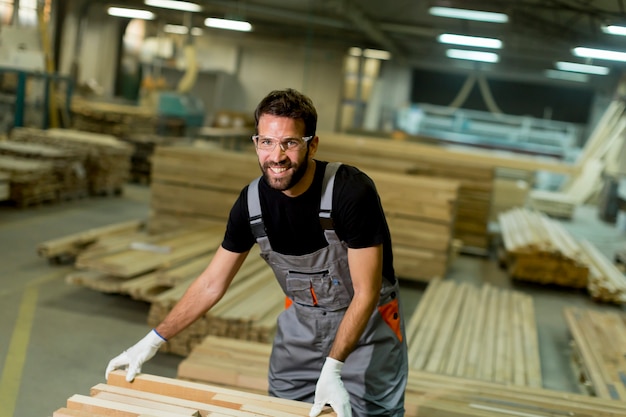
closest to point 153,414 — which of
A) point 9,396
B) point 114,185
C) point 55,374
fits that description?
point 9,396

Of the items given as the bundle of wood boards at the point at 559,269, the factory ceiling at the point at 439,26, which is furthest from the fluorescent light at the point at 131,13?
the bundle of wood boards at the point at 559,269

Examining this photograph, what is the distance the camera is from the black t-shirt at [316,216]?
2.66 m

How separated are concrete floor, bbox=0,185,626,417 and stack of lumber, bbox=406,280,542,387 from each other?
1.06 ft

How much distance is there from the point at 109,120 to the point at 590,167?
9.42 meters

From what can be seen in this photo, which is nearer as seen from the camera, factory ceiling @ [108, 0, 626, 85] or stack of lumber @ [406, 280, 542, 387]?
stack of lumber @ [406, 280, 542, 387]

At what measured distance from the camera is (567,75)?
12547 millimetres

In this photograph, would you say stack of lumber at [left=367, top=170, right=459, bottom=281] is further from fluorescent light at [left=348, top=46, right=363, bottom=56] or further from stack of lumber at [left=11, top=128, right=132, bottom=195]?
fluorescent light at [left=348, top=46, right=363, bottom=56]

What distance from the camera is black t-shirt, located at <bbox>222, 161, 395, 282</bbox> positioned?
2.66 m

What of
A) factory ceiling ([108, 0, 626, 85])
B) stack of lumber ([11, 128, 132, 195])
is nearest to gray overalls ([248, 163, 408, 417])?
factory ceiling ([108, 0, 626, 85])

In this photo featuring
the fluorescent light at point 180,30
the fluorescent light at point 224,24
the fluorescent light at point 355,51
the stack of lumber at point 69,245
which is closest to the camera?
the stack of lumber at point 69,245

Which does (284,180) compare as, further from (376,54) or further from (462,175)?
(376,54)

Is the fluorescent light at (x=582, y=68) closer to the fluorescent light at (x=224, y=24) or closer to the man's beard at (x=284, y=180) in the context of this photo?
the fluorescent light at (x=224, y=24)

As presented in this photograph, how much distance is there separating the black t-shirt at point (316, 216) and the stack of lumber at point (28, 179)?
839 centimetres

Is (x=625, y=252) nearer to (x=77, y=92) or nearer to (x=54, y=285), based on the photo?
(x=54, y=285)
